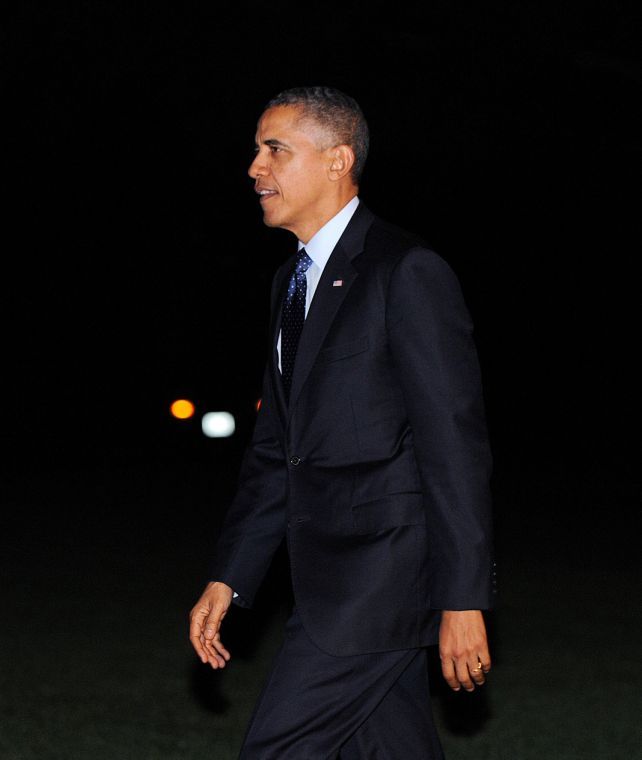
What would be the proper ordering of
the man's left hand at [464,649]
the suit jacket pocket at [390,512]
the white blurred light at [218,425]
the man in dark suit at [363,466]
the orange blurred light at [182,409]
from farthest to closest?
the orange blurred light at [182,409] → the white blurred light at [218,425] → the suit jacket pocket at [390,512] → the man in dark suit at [363,466] → the man's left hand at [464,649]

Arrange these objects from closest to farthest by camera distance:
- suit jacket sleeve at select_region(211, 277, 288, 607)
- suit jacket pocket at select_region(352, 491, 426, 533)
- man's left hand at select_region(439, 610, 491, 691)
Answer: man's left hand at select_region(439, 610, 491, 691) → suit jacket pocket at select_region(352, 491, 426, 533) → suit jacket sleeve at select_region(211, 277, 288, 607)

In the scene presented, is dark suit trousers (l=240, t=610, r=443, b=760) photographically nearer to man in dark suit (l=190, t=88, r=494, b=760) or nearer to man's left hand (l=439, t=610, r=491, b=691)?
man in dark suit (l=190, t=88, r=494, b=760)

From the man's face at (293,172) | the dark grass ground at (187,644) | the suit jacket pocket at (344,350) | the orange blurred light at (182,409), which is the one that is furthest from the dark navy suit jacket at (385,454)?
the orange blurred light at (182,409)

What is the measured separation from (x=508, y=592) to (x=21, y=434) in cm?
1531

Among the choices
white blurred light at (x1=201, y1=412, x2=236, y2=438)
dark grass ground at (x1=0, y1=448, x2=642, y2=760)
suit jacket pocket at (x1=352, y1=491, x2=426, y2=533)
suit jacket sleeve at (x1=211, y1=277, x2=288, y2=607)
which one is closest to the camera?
suit jacket pocket at (x1=352, y1=491, x2=426, y2=533)

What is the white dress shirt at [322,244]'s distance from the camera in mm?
3902

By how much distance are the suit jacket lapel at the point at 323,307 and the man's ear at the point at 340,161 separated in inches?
7.4

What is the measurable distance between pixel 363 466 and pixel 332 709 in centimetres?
57

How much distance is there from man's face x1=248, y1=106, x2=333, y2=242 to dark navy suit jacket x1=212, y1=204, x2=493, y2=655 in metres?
0.13

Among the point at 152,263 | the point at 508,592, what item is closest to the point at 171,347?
the point at 152,263

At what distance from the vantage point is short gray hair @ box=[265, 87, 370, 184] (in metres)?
3.90

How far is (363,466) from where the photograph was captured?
3691 mm

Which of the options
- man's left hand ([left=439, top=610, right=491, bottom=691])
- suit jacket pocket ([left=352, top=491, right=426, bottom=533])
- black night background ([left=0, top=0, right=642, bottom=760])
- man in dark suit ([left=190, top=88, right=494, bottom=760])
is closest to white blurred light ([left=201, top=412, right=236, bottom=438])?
black night background ([left=0, top=0, right=642, bottom=760])

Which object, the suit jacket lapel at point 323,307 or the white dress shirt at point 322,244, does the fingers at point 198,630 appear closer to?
the suit jacket lapel at point 323,307
